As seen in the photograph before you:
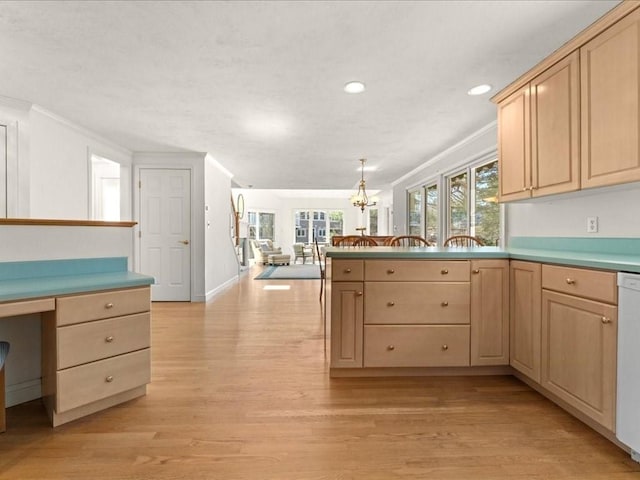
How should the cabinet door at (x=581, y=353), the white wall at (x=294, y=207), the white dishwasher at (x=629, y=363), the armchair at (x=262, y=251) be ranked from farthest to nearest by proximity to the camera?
the white wall at (x=294, y=207) → the armchair at (x=262, y=251) → the cabinet door at (x=581, y=353) → the white dishwasher at (x=629, y=363)

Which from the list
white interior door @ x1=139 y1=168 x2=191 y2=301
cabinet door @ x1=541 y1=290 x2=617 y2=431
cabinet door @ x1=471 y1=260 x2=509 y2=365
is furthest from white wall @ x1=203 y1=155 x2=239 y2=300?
cabinet door @ x1=541 y1=290 x2=617 y2=431

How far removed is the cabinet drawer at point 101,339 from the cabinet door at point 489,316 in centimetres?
223

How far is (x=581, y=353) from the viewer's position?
5.70 feet

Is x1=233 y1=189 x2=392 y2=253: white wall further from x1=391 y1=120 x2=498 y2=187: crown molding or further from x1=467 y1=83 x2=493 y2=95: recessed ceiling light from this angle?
x1=467 y1=83 x2=493 y2=95: recessed ceiling light

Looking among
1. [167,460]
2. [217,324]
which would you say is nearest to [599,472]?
[167,460]

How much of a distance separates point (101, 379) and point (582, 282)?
270cm

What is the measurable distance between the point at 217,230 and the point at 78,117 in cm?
278

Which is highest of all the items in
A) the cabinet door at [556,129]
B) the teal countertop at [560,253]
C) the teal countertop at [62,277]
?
the cabinet door at [556,129]

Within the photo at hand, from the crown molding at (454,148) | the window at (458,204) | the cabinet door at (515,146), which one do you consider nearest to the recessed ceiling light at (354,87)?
the cabinet door at (515,146)

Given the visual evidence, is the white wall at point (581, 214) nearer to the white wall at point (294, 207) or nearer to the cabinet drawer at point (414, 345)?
the cabinet drawer at point (414, 345)

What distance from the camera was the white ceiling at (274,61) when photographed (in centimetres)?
188

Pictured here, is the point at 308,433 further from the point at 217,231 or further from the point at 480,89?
the point at 217,231

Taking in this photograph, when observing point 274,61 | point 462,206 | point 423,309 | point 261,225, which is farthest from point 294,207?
point 423,309

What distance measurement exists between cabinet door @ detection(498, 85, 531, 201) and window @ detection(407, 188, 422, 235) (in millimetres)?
3781
